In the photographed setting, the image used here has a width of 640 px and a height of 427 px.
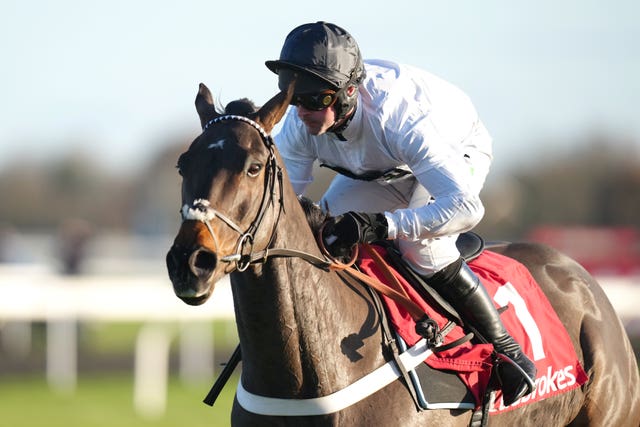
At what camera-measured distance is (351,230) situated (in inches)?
163

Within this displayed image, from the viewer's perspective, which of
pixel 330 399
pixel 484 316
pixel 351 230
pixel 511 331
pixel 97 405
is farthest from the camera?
pixel 97 405

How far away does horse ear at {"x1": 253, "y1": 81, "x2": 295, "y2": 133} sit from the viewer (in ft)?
12.8

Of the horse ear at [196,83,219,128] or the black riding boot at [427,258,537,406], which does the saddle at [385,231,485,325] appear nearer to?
the black riding boot at [427,258,537,406]

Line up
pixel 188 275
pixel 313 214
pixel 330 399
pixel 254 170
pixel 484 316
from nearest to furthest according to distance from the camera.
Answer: pixel 188 275
pixel 254 170
pixel 330 399
pixel 313 214
pixel 484 316

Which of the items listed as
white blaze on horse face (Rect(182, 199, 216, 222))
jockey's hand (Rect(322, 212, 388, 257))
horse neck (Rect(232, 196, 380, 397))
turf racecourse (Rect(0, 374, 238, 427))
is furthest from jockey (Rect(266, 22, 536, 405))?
turf racecourse (Rect(0, 374, 238, 427))

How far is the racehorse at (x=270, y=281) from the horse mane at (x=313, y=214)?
4.1 inches

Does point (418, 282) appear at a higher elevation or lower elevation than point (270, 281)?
lower

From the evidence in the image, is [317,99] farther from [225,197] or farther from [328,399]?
[328,399]

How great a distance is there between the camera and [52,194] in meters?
47.3

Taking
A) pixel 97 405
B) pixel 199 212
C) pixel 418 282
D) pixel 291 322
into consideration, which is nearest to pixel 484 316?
pixel 418 282

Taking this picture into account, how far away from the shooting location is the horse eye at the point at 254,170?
12.3ft

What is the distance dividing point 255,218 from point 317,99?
0.70 metres

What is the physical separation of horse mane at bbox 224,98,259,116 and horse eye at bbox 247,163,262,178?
0.27 m

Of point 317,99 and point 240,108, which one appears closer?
point 240,108
